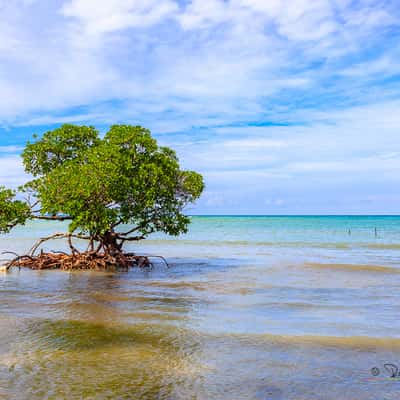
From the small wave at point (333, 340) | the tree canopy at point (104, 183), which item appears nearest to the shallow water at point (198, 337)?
the small wave at point (333, 340)

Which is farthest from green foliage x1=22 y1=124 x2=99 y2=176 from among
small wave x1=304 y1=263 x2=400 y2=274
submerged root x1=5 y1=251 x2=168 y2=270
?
small wave x1=304 y1=263 x2=400 y2=274

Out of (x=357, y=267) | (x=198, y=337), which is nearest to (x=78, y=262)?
(x=198, y=337)

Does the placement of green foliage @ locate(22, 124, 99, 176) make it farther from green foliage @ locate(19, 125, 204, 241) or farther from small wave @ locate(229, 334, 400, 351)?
small wave @ locate(229, 334, 400, 351)

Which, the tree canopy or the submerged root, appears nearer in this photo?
the tree canopy

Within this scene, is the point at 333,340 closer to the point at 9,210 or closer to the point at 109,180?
the point at 109,180

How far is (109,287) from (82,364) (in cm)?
826

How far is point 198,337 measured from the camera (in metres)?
9.38

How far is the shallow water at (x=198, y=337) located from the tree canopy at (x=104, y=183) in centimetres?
260

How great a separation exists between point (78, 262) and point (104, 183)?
4.76 metres

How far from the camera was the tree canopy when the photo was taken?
1789 centimetres

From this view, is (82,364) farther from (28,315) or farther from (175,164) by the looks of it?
(175,164)

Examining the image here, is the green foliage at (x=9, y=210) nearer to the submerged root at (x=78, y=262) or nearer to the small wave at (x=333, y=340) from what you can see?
the submerged root at (x=78, y=262)

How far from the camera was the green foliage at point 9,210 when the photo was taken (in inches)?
711

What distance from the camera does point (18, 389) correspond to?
6629mm
